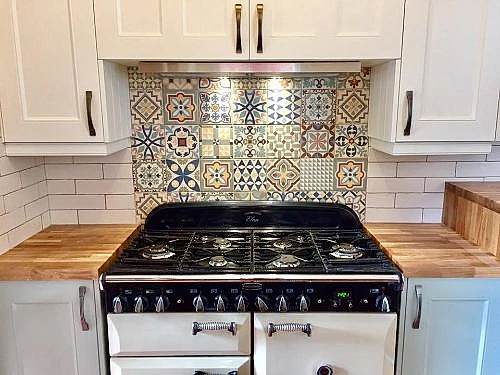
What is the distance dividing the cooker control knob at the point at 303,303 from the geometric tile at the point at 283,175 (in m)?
0.68

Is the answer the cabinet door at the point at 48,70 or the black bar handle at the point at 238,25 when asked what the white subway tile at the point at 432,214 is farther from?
the cabinet door at the point at 48,70

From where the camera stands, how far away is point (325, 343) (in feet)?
5.24

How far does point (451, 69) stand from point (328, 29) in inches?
20.4

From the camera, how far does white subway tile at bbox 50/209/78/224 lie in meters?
→ 2.14

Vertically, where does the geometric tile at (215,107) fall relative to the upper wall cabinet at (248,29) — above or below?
below

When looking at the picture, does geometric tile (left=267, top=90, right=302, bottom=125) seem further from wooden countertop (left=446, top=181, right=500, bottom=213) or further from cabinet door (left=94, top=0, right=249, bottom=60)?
wooden countertop (left=446, top=181, right=500, bottom=213)

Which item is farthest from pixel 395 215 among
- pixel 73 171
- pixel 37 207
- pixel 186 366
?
pixel 37 207

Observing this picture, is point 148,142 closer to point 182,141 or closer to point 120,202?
point 182,141

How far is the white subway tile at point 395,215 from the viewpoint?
214 centimetres

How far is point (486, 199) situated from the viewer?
5.74ft

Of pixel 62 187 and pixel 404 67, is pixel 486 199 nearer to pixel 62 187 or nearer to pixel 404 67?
pixel 404 67

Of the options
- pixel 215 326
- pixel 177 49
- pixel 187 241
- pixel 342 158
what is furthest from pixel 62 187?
pixel 342 158

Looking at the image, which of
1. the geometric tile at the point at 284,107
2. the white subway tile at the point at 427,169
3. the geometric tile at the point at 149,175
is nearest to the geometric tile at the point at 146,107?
the geometric tile at the point at 149,175

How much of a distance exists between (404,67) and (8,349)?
6.20 ft
